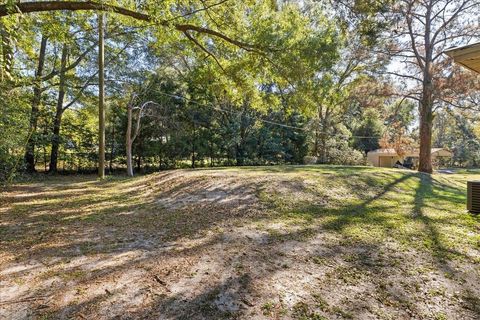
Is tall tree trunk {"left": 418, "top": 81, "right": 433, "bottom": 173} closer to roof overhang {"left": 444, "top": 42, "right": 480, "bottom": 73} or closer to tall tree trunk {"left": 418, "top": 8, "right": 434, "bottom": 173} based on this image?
tall tree trunk {"left": 418, "top": 8, "right": 434, "bottom": 173}

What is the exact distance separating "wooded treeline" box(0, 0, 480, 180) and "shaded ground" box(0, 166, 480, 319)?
2627 mm

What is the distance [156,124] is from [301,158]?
966cm

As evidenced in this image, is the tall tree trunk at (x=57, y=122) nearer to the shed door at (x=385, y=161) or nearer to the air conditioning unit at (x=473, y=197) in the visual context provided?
the air conditioning unit at (x=473, y=197)

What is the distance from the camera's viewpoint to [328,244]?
3.10 metres

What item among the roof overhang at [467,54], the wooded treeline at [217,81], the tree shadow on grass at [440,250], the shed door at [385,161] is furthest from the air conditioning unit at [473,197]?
the shed door at [385,161]

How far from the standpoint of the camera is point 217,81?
7.99 metres

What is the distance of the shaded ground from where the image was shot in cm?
196

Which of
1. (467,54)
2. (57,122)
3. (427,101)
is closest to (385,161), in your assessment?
(427,101)

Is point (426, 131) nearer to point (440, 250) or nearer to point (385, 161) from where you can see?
point (440, 250)

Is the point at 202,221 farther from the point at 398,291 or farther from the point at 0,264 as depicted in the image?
the point at 398,291

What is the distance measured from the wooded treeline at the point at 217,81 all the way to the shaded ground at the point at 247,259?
103 inches

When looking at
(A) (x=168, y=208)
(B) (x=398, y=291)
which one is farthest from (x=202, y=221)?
(B) (x=398, y=291)

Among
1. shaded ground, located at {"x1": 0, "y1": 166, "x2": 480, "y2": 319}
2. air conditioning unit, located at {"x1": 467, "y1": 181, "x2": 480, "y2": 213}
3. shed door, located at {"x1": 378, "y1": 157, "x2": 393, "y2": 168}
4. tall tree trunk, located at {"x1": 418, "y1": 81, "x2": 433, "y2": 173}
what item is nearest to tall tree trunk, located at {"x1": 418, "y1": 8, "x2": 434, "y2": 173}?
tall tree trunk, located at {"x1": 418, "y1": 81, "x2": 433, "y2": 173}

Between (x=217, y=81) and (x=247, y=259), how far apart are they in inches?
244
